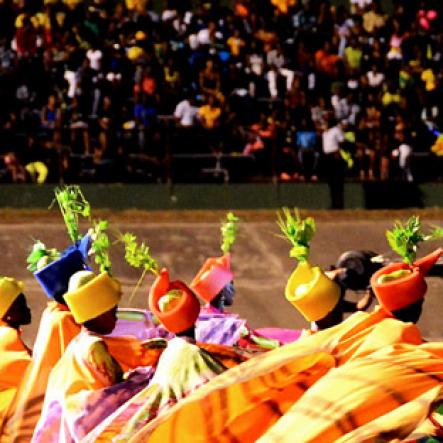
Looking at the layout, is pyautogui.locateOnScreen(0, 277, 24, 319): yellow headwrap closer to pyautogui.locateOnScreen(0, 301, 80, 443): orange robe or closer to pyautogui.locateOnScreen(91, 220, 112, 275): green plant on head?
pyautogui.locateOnScreen(0, 301, 80, 443): orange robe

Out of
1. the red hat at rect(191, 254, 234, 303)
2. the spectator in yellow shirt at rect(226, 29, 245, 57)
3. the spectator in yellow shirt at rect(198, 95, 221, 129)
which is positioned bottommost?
the spectator in yellow shirt at rect(198, 95, 221, 129)

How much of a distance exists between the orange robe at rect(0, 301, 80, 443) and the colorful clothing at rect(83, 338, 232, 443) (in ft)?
3.60

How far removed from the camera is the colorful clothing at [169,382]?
887cm

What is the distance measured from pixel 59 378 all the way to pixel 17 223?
32.6 ft

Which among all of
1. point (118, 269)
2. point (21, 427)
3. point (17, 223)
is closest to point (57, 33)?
point (17, 223)

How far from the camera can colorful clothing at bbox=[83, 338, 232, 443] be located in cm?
887

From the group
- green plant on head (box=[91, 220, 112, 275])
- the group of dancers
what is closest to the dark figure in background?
the group of dancers

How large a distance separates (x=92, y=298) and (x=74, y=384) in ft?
1.78

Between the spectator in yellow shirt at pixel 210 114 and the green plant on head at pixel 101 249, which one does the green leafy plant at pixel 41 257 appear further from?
the spectator in yellow shirt at pixel 210 114

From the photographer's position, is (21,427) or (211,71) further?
(211,71)

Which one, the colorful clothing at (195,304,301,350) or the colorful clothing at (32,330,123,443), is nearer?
the colorful clothing at (32,330,123,443)

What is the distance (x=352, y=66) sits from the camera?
22.2m

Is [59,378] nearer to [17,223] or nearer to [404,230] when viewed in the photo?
[404,230]

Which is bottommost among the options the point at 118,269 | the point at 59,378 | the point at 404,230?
the point at 118,269
